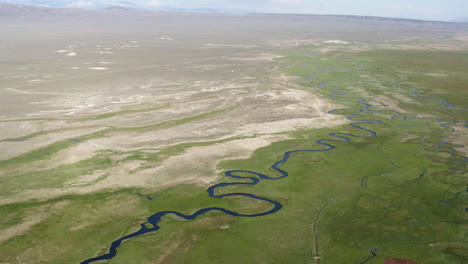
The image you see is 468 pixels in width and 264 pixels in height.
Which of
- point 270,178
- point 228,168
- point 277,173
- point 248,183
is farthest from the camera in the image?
point 228,168

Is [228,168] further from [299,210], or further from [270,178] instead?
[299,210]

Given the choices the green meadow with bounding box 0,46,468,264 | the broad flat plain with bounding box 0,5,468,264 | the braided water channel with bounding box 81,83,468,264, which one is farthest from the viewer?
the braided water channel with bounding box 81,83,468,264

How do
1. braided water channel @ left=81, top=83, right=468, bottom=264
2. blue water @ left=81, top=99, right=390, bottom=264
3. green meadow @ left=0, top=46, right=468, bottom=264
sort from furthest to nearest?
1. blue water @ left=81, top=99, right=390, bottom=264
2. braided water channel @ left=81, top=83, right=468, bottom=264
3. green meadow @ left=0, top=46, right=468, bottom=264

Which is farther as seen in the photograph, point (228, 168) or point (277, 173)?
point (228, 168)

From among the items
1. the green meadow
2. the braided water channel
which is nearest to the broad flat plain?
the green meadow

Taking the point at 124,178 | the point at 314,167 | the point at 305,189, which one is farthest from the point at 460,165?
the point at 124,178

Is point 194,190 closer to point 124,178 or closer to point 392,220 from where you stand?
point 124,178

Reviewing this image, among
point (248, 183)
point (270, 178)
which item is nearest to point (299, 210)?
point (248, 183)

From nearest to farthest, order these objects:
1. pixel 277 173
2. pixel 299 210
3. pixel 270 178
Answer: pixel 299 210, pixel 270 178, pixel 277 173

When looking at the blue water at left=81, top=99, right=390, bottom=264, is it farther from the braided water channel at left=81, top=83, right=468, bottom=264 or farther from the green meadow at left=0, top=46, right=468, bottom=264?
the green meadow at left=0, top=46, right=468, bottom=264

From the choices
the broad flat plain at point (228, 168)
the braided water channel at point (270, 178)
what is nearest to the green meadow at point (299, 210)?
the broad flat plain at point (228, 168)
